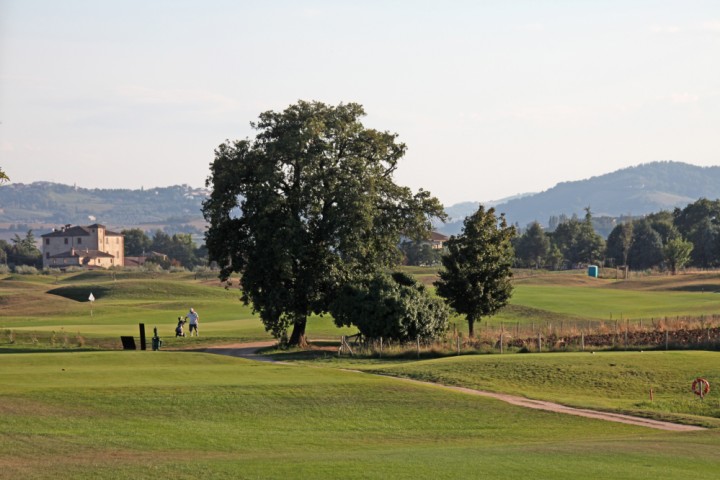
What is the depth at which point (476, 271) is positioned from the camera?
5988 centimetres

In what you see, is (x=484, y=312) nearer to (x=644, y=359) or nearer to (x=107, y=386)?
(x=644, y=359)

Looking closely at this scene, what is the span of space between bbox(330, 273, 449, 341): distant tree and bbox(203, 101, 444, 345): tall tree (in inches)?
77.2

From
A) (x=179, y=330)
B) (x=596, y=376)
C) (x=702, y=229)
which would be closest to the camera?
(x=596, y=376)

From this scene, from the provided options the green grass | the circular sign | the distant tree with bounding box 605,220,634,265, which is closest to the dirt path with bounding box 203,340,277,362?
the green grass

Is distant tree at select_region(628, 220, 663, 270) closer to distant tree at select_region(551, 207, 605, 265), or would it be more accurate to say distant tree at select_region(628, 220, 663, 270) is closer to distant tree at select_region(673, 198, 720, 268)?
distant tree at select_region(673, 198, 720, 268)

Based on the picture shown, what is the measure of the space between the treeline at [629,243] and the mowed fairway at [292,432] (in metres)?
130

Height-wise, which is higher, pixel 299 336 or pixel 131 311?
pixel 131 311

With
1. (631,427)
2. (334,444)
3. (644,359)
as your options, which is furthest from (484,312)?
(334,444)

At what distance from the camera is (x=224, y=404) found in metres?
32.0

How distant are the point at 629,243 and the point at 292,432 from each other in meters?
150

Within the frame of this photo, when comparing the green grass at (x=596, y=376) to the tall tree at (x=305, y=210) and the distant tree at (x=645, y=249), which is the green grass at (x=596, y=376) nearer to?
the tall tree at (x=305, y=210)

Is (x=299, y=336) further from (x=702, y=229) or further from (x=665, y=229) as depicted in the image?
(x=665, y=229)

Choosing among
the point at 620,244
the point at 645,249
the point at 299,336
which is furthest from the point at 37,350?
the point at 620,244

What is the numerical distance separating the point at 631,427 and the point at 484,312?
1195 inches
